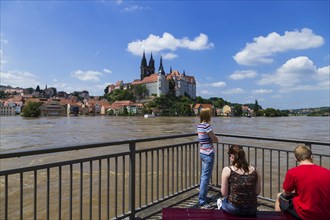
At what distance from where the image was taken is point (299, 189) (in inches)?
110

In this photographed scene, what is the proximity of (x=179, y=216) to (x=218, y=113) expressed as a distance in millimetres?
172462

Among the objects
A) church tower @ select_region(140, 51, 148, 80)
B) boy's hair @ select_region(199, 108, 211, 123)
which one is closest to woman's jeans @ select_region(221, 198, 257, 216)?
boy's hair @ select_region(199, 108, 211, 123)

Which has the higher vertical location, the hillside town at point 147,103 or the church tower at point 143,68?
the church tower at point 143,68

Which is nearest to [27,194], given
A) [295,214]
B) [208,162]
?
[208,162]

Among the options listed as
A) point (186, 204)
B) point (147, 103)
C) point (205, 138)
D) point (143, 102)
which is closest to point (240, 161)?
point (205, 138)

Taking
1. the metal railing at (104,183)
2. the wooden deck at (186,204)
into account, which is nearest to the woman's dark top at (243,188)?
the wooden deck at (186,204)

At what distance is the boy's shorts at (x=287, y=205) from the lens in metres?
2.97

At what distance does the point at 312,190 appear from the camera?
106 inches

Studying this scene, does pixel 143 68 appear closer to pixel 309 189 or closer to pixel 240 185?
pixel 240 185

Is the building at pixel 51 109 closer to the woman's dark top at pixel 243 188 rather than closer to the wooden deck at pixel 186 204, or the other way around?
the wooden deck at pixel 186 204

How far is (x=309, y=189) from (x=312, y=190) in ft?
0.08

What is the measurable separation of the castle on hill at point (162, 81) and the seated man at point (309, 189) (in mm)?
152991

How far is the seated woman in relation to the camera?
10.3 feet

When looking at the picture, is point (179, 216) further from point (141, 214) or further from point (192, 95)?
point (192, 95)
